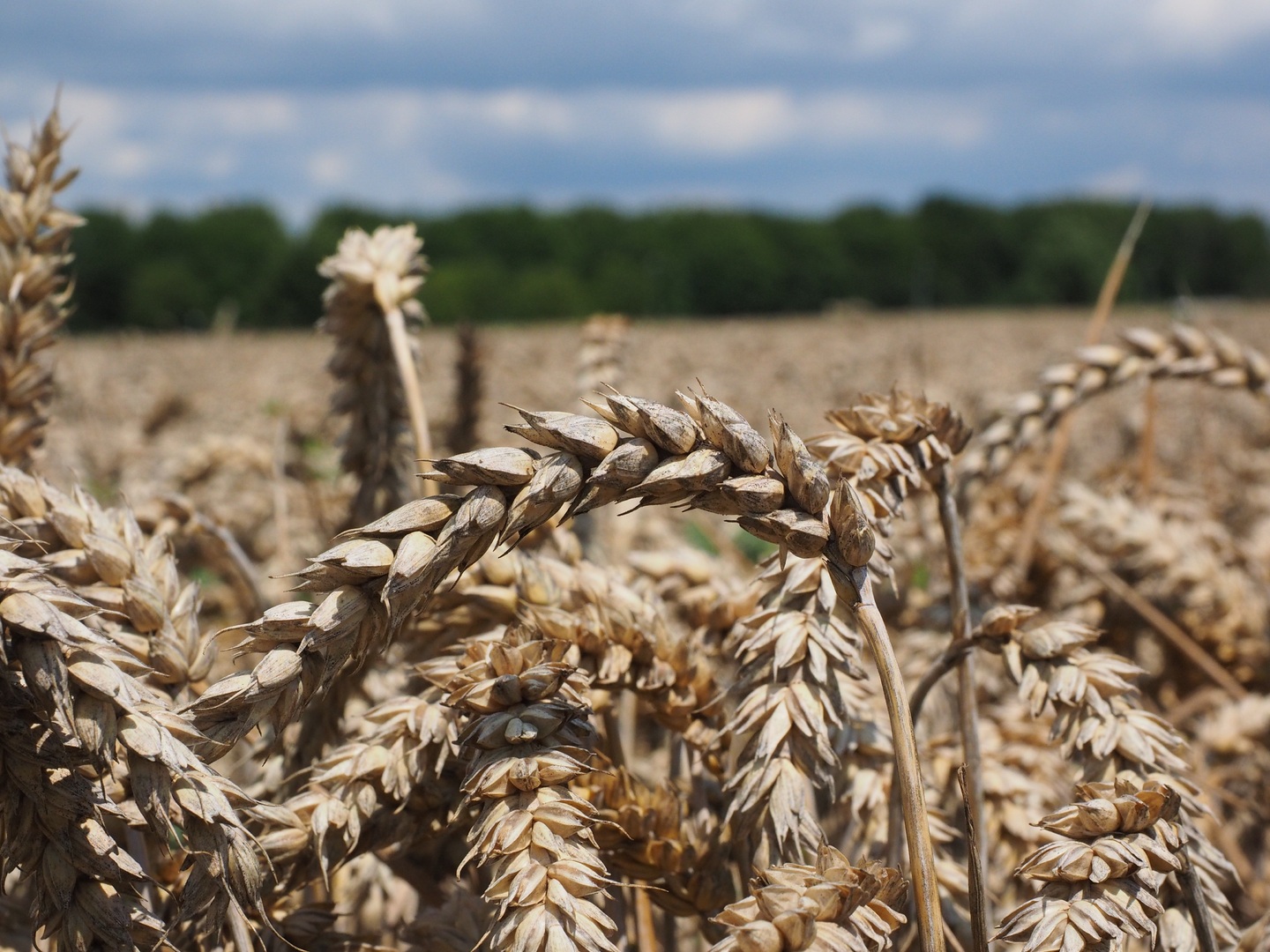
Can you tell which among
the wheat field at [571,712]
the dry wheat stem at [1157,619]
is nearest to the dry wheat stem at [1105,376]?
the wheat field at [571,712]

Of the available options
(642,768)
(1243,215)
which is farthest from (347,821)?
(1243,215)

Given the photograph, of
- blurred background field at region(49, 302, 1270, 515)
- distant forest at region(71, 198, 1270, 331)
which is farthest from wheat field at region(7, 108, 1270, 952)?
distant forest at region(71, 198, 1270, 331)

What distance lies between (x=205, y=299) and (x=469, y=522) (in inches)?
3522

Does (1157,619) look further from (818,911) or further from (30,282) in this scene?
(30,282)

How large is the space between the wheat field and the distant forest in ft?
225

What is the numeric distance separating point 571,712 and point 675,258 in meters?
100

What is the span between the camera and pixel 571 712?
1.23 m

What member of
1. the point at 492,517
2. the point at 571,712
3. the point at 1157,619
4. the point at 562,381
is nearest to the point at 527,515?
the point at 492,517

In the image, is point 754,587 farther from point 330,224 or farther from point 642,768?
point 330,224

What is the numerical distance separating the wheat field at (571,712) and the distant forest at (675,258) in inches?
2696

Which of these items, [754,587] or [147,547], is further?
[754,587]

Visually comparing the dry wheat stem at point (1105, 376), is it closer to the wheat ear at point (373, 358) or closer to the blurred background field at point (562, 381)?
the blurred background field at point (562, 381)

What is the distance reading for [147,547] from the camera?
158 cm

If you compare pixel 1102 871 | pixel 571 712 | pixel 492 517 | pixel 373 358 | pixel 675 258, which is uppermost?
pixel 675 258
